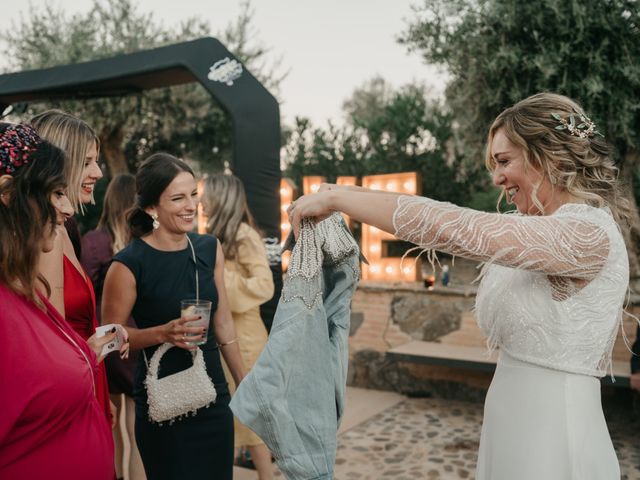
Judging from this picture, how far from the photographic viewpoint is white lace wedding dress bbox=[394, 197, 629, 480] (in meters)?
1.52

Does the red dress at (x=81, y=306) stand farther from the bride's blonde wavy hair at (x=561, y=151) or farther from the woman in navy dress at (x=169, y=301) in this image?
the bride's blonde wavy hair at (x=561, y=151)

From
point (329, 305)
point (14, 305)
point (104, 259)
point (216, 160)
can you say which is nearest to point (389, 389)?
point (104, 259)

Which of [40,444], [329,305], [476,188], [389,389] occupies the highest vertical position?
[476,188]

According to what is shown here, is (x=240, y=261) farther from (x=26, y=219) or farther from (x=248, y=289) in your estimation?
(x=26, y=219)

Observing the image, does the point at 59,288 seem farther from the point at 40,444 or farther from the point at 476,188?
the point at 476,188

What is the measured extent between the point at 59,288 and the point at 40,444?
2.07ft

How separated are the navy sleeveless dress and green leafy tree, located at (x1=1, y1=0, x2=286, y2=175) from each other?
1028cm

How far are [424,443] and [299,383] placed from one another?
11.7ft

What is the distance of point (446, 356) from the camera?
5488 millimetres

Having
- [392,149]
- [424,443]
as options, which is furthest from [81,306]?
[392,149]

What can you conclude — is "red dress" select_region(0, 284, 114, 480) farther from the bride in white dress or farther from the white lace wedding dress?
the white lace wedding dress

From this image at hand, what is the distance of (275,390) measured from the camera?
4.91 feet

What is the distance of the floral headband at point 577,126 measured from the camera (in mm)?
1674

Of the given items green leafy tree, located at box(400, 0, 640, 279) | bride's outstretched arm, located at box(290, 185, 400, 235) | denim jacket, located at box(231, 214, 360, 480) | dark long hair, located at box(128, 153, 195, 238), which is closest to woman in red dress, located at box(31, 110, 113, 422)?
dark long hair, located at box(128, 153, 195, 238)
